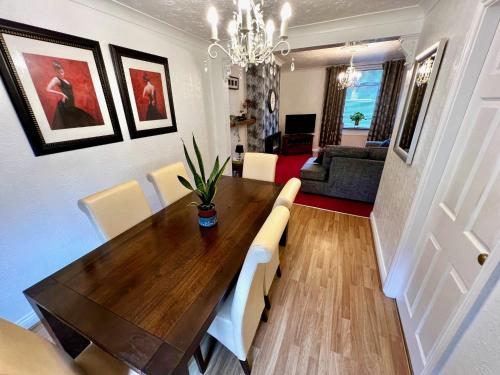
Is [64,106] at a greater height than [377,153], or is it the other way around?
[64,106]

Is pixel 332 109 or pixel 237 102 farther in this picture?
pixel 332 109

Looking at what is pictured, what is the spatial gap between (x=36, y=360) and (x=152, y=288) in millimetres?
353

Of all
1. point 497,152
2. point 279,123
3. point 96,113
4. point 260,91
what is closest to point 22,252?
point 96,113

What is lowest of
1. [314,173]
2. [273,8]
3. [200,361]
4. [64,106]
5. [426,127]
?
[200,361]

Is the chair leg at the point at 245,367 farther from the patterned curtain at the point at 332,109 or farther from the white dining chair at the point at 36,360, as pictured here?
the patterned curtain at the point at 332,109

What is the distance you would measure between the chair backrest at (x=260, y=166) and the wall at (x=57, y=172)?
1.06 metres

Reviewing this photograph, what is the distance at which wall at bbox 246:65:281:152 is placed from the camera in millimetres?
4348

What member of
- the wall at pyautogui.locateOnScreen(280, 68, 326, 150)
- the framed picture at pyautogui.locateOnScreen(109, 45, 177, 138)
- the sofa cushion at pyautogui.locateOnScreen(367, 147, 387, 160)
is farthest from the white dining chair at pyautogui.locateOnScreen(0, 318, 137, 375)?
the wall at pyautogui.locateOnScreen(280, 68, 326, 150)

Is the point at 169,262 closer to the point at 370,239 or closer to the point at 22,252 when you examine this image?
the point at 22,252

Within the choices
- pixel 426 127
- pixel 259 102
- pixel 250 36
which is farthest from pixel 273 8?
pixel 259 102

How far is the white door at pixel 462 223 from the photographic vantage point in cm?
78

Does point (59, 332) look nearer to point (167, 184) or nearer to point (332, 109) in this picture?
point (167, 184)

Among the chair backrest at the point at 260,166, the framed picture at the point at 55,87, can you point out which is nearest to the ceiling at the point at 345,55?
the chair backrest at the point at 260,166

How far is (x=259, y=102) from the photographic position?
4.54 m
